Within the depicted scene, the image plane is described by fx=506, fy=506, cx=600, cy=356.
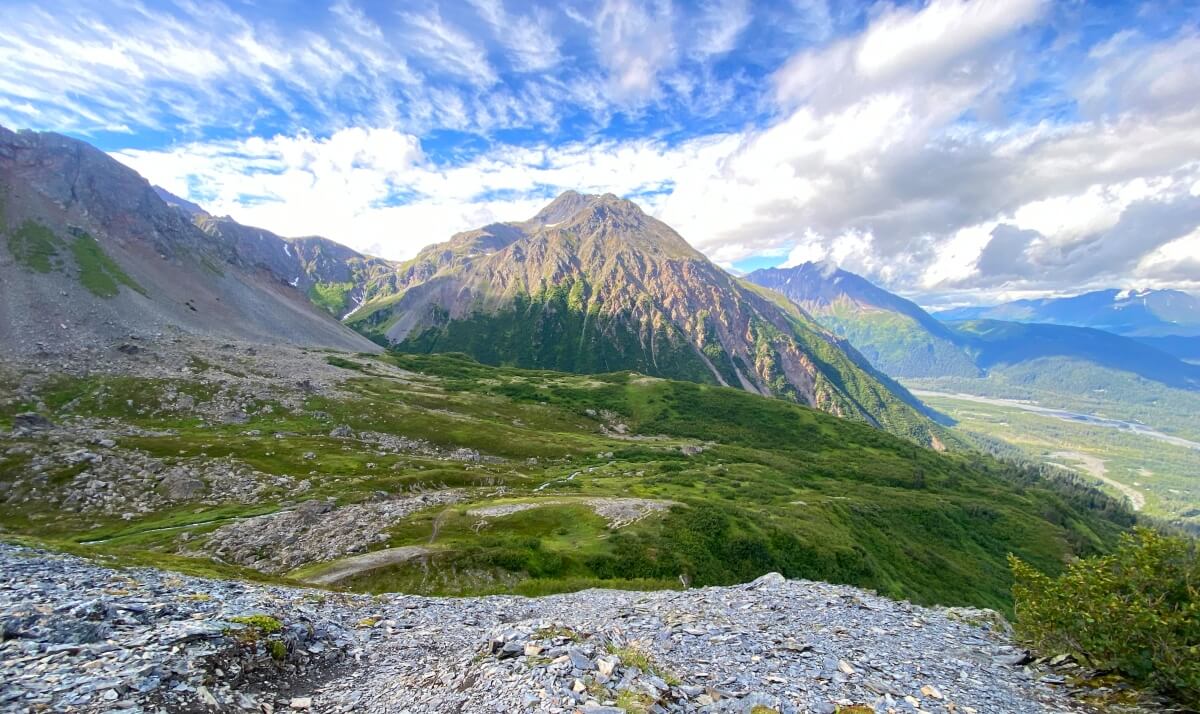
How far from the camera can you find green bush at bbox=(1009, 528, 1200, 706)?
15.8m

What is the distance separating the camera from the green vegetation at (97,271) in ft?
556

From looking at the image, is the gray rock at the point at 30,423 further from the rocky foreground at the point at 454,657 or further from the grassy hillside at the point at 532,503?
the rocky foreground at the point at 454,657

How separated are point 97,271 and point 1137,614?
25737 cm

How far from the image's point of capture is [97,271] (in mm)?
179375

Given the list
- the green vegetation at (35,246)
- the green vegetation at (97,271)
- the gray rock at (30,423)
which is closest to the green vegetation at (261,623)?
the gray rock at (30,423)

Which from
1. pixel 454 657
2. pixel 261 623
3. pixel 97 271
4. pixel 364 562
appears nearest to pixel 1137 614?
pixel 454 657

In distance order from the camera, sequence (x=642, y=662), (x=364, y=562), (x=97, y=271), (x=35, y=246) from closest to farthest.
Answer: (x=642, y=662), (x=364, y=562), (x=35, y=246), (x=97, y=271)

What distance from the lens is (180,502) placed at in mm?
68375

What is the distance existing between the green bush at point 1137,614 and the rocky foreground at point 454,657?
6.66 ft

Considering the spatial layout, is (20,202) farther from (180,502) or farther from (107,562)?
(107,562)

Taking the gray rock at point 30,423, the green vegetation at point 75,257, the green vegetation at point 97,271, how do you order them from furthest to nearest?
the green vegetation at point 97,271, the green vegetation at point 75,257, the gray rock at point 30,423

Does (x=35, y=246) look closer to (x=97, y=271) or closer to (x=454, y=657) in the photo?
(x=97, y=271)

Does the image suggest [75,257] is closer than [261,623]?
No

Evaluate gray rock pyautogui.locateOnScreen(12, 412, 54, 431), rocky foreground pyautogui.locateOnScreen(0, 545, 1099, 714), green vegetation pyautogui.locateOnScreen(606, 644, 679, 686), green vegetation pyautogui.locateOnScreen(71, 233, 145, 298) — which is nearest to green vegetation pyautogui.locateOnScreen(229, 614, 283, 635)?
rocky foreground pyautogui.locateOnScreen(0, 545, 1099, 714)
